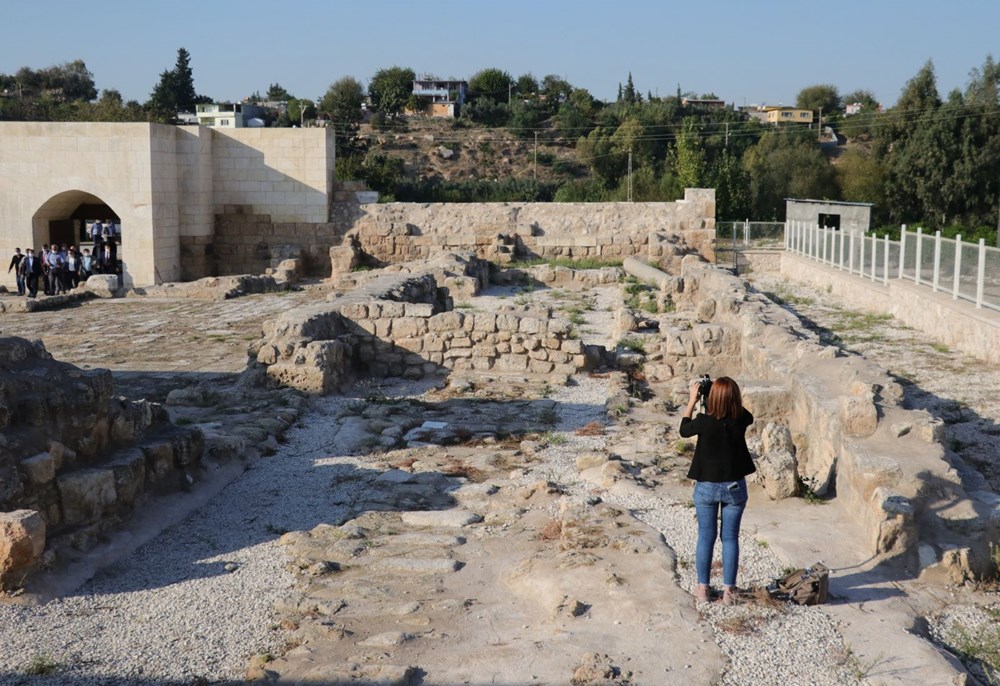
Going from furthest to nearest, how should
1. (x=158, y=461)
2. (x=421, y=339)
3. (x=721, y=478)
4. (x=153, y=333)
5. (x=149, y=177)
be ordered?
(x=149, y=177)
(x=153, y=333)
(x=421, y=339)
(x=158, y=461)
(x=721, y=478)

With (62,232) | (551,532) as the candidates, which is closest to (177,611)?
(551,532)

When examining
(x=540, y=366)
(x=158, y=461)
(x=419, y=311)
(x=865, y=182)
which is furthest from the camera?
(x=865, y=182)

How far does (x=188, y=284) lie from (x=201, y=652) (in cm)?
1866

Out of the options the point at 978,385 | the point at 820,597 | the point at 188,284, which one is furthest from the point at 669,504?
the point at 188,284

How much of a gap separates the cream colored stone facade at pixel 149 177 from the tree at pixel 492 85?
68.8 meters

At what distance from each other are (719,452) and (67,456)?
4.26 m

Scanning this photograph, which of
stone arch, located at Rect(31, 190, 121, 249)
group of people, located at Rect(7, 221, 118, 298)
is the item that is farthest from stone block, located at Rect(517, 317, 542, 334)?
stone arch, located at Rect(31, 190, 121, 249)

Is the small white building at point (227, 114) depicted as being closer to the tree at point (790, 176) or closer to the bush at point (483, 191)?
the bush at point (483, 191)

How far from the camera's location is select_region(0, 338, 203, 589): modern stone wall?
5.88 m

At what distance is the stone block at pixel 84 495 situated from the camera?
20.9 feet

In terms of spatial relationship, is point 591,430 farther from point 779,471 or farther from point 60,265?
point 60,265

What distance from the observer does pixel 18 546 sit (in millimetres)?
5477

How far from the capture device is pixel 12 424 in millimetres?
6520

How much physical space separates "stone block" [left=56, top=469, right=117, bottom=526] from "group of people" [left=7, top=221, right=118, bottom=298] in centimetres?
1690
